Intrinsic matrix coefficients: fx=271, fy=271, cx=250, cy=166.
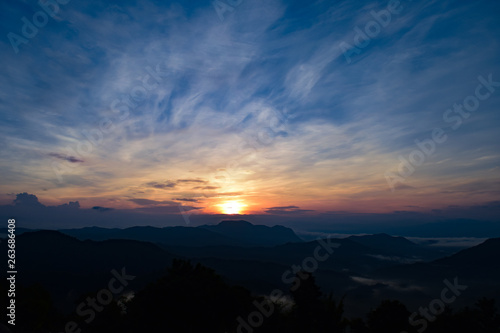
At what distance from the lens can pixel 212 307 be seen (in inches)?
1351

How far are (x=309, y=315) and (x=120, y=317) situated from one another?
3131 cm

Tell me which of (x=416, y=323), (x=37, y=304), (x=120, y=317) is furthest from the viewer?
(x=37, y=304)

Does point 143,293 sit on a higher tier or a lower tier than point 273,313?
higher

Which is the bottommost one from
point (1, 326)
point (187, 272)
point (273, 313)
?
point (273, 313)

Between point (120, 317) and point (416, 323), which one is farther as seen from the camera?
point (120, 317)

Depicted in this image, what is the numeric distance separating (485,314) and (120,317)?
180ft

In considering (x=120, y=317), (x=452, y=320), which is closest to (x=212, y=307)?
(x=120, y=317)

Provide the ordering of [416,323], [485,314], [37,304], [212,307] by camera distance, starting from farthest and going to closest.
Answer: [37,304], [416,323], [485,314], [212,307]

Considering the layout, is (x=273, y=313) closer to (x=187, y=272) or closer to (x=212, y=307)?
(x=212, y=307)

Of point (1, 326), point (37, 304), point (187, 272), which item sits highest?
point (187, 272)

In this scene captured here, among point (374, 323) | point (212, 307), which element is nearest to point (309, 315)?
point (374, 323)

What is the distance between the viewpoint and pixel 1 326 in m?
31.8

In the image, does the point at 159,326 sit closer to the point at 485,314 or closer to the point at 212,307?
the point at 212,307

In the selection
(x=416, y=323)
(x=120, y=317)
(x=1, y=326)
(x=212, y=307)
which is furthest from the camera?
(x=120, y=317)
